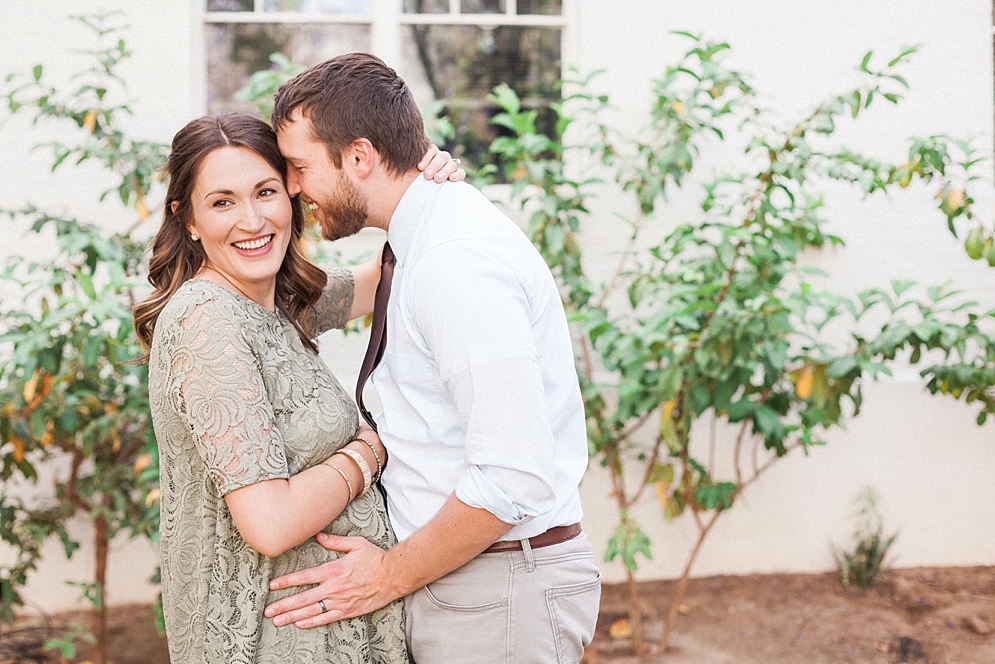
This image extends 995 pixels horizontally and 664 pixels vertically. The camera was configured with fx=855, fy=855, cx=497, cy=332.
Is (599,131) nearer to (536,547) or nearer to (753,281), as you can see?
(753,281)

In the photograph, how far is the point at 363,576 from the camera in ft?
5.83

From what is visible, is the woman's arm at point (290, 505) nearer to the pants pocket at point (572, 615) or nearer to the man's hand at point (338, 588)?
the man's hand at point (338, 588)

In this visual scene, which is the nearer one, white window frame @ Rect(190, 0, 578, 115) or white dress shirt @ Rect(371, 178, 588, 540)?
white dress shirt @ Rect(371, 178, 588, 540)

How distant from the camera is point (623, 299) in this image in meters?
4.48

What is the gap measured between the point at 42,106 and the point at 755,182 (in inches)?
133

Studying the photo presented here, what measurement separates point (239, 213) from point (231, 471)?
1.99 feet

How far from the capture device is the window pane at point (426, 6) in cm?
446

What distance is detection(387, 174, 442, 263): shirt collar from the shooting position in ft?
6.04

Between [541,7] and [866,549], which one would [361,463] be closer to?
[541,7]

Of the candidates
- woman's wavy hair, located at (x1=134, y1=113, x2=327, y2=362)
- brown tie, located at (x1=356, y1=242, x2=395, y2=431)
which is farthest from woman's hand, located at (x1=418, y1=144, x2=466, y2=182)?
woman's wavy hair, located at (x1=134, y1=113, x2=327, y2=362)

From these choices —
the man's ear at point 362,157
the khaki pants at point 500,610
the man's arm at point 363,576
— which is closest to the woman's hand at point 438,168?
the man's ear at point 362,157

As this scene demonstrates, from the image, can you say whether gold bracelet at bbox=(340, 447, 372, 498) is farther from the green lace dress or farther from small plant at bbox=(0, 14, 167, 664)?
small plant at bbox=(0, 14, 167, 664)

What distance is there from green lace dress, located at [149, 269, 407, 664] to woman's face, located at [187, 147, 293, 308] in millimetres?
106

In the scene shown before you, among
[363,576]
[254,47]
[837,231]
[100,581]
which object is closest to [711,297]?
[837,231]
